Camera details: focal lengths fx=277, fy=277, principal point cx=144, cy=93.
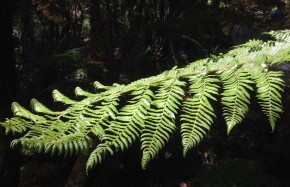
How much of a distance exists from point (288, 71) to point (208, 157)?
2690mm

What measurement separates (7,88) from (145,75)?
3.43 meters

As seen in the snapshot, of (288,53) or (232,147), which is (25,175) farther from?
(288,53)

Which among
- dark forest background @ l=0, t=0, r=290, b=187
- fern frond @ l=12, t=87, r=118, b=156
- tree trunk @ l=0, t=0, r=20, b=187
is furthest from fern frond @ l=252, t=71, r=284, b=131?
dark forest background @ l=0, t=0, r=290, b=187

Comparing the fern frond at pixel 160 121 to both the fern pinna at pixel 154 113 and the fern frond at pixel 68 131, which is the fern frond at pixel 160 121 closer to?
the fern pinna at pixel 154 113

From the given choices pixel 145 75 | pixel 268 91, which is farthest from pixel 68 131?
pixel 145 75

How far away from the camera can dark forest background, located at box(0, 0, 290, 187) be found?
157 inches

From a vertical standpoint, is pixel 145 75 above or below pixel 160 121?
below

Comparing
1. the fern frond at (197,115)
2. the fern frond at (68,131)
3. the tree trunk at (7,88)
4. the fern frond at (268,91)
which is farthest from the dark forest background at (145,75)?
the fern frond at (268,91)

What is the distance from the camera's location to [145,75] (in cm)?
595

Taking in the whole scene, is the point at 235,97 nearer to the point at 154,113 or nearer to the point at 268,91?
the point at 268,91

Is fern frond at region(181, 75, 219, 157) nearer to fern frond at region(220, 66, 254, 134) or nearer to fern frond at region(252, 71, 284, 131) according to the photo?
fern frond at region(220, 66, 254, 134)

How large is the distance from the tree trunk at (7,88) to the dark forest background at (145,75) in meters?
0.01

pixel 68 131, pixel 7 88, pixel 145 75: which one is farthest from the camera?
pixel 145 75

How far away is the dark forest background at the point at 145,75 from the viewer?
398 centimetres
